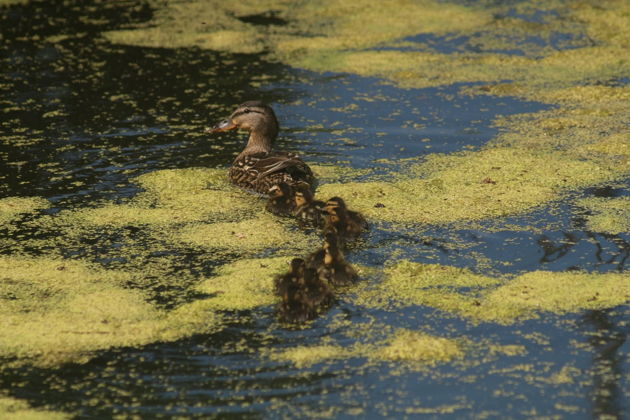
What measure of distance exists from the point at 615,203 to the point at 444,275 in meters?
1.40

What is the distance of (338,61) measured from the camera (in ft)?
28.7

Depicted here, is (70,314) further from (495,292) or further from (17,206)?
(495,292)

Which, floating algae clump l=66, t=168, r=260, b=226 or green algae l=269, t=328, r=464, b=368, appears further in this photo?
floating algae clump l=66, t=168, r=260, b=226

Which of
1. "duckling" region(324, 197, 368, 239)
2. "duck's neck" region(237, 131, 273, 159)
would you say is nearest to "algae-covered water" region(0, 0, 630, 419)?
"duckling" region(324, 197, 368, 239)

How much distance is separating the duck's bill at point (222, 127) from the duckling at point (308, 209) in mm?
1507

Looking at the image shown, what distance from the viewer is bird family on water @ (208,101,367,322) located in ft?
14.3

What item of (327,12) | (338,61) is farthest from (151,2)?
(338,61)

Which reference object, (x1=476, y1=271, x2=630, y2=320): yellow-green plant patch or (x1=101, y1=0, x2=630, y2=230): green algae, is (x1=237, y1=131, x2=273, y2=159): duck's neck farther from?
(x1=476, y1=271, x2=630, y2=320): yellow-green plant patch

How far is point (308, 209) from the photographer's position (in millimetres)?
5422

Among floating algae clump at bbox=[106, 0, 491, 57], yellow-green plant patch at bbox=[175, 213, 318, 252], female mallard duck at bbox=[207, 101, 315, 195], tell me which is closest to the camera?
yellow-green plant patch at bbox=[175, 213, 318, 252]

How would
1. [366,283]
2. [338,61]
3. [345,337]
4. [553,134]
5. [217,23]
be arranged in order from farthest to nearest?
[217,23]
[338,61]
[553,134]
[366,283]
[345,337]

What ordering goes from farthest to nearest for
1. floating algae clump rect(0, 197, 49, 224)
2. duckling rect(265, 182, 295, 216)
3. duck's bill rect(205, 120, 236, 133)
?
duck's bill rect(205, 120, 236, 133) → floating algae clump rect(0, 197, 49, 224) → duckling rect(265, 182, 295, 216)

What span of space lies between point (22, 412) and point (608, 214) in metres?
3.17

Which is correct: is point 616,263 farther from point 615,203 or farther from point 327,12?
point 327,12
